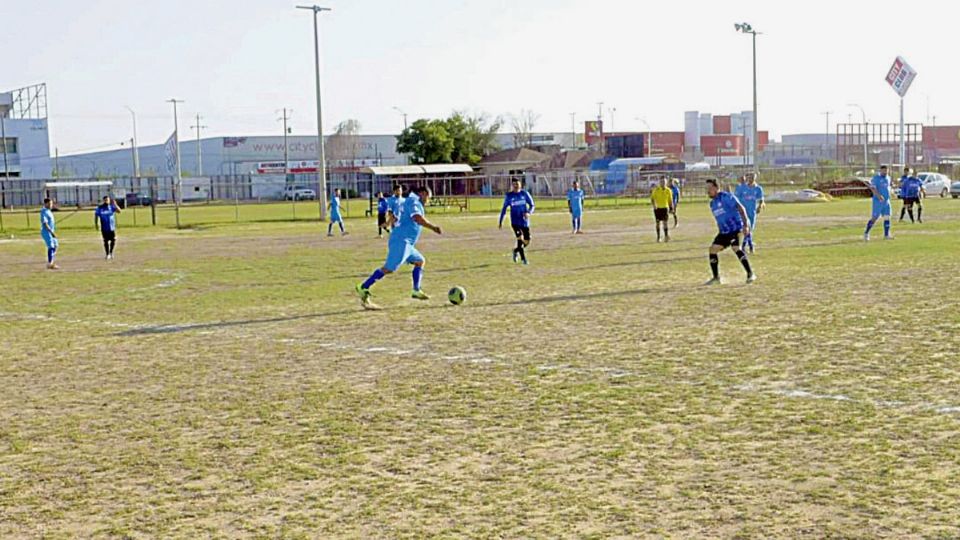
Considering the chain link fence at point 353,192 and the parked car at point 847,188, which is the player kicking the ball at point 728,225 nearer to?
the chain link fence at point 353,192

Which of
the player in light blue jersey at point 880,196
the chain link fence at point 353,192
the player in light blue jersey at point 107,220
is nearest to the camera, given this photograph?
the player in light blue jersey at point 880,196

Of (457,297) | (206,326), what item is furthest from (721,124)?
(206,326)

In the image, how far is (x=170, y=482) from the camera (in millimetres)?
7344

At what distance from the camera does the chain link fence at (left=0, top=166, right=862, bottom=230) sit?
63906mm

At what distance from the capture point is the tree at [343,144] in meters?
141

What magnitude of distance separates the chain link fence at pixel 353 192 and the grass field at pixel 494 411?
38.2 meters

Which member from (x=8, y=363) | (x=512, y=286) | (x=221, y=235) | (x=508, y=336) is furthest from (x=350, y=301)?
(x=221, y=235)

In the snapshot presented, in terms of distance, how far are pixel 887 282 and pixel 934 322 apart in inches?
196

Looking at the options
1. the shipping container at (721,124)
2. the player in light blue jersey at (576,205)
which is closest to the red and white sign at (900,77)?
the player in light blue jersey at (576,205)

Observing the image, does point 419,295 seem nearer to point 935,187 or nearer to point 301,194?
point 935,187

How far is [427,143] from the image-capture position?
110 metres

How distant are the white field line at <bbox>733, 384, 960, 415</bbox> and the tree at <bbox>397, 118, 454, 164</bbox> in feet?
331

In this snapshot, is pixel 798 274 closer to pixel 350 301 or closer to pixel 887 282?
pixel 887 282

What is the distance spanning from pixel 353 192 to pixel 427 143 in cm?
1619
